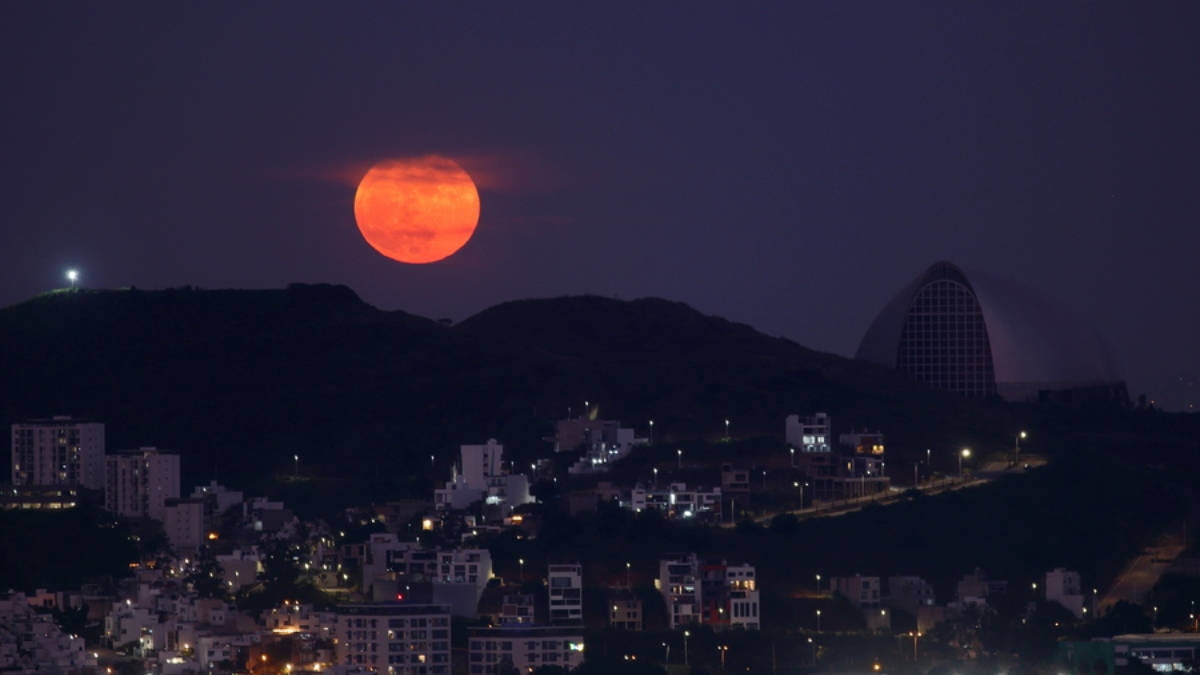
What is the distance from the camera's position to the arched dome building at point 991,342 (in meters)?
63.2

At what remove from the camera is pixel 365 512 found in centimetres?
5391

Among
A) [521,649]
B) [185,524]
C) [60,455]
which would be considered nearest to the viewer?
[521,649]

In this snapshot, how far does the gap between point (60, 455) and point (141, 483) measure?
3.65 m

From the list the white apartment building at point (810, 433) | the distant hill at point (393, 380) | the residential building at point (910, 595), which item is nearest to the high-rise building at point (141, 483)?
the distant hill at point (393, 380)

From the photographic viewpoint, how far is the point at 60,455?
58188mm

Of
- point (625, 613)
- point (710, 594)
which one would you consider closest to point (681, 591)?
point (710, 594)

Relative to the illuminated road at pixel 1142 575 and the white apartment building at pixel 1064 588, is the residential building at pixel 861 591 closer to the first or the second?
the white apartment building at pixel 1064 588

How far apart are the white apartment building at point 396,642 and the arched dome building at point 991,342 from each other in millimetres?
25059

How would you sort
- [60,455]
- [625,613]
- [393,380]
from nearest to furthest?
[625,613] → [60,455] → [393,380]

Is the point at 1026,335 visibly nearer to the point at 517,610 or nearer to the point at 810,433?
the point at 810,433

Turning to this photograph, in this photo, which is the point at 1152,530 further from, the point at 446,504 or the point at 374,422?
the point at 374,422

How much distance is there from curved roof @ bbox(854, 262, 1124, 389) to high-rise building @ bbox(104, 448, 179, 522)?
19.9 meters

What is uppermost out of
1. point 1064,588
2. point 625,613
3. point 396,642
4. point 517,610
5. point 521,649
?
point 1064,588

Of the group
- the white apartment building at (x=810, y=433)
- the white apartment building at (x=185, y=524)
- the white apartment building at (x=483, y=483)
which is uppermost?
the white apartment building at (x=810, y=433)
